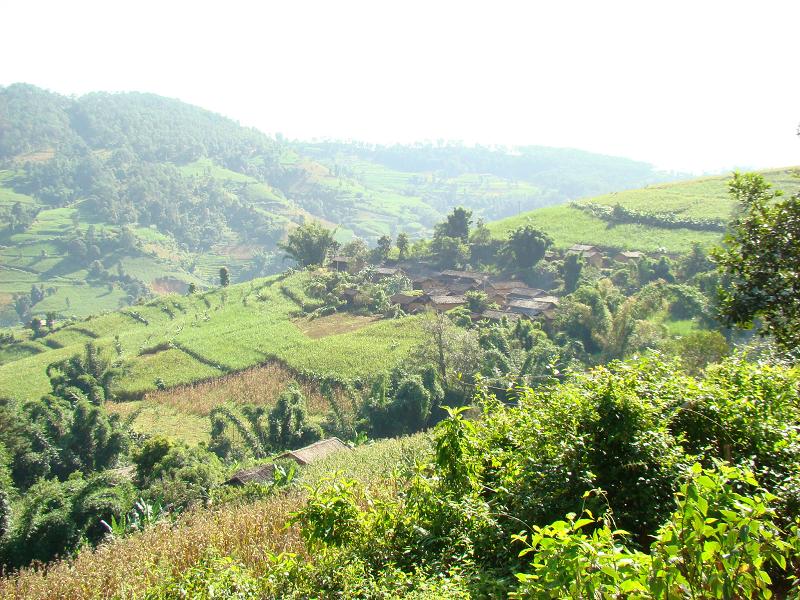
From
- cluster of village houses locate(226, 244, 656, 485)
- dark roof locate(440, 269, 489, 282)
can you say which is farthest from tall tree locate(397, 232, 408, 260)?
dark roof locate(440, 269, 489, 282)

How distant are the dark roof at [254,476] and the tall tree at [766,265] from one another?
1366 centimetres

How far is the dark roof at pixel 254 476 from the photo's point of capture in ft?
56.4

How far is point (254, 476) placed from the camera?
17.6 meters

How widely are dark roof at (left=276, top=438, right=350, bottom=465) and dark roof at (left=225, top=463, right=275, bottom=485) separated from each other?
188 cm

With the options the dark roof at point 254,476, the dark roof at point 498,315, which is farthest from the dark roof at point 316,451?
the dark roof at point 498,315

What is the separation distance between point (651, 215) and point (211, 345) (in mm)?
41211

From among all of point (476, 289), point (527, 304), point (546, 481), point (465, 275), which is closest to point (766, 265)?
point (546, 481)

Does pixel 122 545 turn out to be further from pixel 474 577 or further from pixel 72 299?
pixel 72 299

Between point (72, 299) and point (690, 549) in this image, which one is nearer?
point (690, 549)

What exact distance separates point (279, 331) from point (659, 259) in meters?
28.9

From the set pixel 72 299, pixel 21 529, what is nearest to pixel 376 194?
pixel 72 299

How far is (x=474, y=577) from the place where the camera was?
4.85 metres

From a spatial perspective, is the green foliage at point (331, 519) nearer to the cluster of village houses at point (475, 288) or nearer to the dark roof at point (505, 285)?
the cluster of village houses at point (475, 288)

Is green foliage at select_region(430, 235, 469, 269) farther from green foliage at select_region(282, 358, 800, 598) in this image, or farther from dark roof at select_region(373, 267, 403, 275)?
green foliage at select_region(282, 358, 800, 598)
